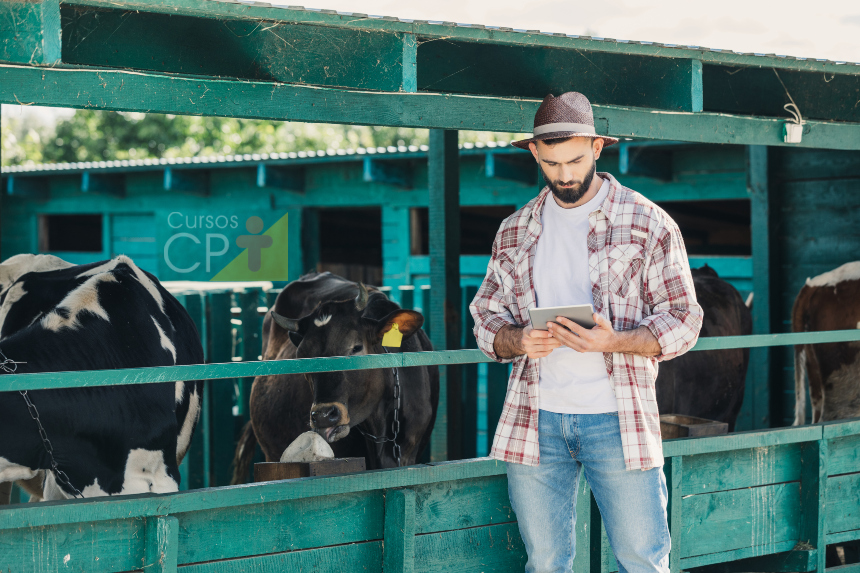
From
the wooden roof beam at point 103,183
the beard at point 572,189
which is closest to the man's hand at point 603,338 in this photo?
the beard at point 572,189

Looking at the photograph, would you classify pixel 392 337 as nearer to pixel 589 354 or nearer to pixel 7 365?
pixel 7 365

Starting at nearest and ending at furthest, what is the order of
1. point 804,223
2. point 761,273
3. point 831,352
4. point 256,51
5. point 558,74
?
point 256,51 → point 558,74 → point 831,352 → point 804,223 → point 761,273

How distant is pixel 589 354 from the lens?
304cm

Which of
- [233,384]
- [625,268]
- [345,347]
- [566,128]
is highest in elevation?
[566,128]

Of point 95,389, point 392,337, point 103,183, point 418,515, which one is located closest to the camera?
point 418,515

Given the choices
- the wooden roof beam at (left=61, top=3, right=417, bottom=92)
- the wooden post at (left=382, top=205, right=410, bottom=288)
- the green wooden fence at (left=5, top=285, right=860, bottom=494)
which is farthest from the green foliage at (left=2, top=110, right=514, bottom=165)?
the wooden roof beam at (left=61, top=3, right=417, bottom=92)

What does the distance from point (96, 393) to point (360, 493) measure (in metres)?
1.59

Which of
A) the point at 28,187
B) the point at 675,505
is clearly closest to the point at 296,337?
the point at 675,505

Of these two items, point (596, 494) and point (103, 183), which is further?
point (103, 183)

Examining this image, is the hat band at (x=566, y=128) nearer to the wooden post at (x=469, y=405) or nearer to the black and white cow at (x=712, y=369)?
the black and white cow at (x=712, y=369)

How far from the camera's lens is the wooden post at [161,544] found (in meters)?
3.02

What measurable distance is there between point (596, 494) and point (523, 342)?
2.08ft

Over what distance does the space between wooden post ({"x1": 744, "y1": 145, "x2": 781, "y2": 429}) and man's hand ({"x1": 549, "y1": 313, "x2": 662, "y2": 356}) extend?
5.33 meters

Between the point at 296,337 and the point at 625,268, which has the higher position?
the point at 625,268
